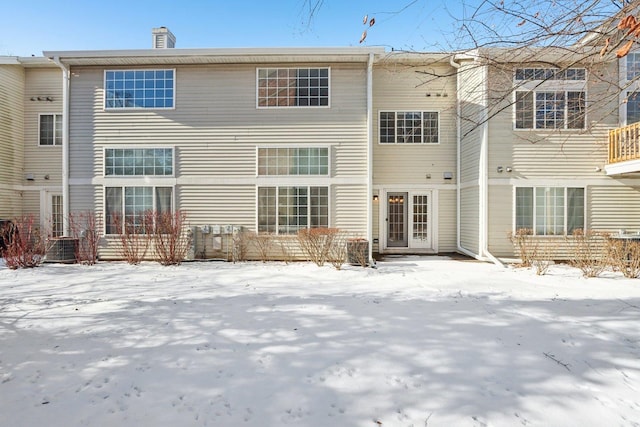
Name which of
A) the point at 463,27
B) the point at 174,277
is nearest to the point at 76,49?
the point at 174,277

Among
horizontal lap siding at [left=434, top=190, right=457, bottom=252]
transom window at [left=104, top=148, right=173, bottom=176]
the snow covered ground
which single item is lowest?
the snow covered ground

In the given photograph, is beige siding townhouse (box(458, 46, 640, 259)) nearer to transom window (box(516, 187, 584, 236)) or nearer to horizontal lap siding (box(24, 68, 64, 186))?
transom window (box(516, 187, 584, 236))

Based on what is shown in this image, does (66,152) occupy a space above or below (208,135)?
below

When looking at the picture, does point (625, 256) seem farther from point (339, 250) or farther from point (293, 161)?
point (293, 161)

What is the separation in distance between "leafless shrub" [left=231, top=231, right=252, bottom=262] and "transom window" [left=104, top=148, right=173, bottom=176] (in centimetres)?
269

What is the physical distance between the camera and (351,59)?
926cm

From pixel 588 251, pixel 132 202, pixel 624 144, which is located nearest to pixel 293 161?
pixel 132 202

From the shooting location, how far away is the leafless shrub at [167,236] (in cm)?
891

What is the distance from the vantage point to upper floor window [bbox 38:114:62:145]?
11.2 metres

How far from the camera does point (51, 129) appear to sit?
11.3 metres

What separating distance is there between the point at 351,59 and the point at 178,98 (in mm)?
5035

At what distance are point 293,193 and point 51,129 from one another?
869cm

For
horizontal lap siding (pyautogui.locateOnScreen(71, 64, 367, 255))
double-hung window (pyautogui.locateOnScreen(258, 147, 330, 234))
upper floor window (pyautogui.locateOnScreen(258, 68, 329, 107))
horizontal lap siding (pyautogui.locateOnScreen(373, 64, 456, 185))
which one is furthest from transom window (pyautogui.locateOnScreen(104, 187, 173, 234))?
horizontal lap siding (pyautogui.locateOnScreen(373, 64, 456, 185))

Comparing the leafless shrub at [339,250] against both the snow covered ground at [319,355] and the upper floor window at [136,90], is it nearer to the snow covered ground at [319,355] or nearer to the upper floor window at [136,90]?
the snow covered ground at [319,355]
